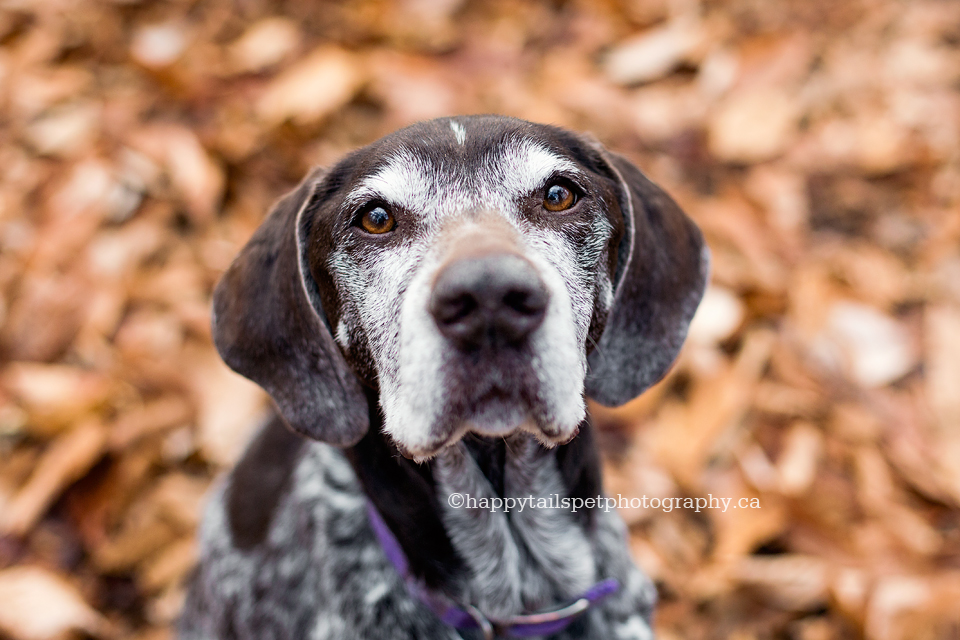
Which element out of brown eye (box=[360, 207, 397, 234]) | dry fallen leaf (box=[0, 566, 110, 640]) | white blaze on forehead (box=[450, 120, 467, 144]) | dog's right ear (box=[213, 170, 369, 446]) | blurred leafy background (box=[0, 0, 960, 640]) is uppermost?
white blaze on forehead (box=[450, 120, 467, 144])

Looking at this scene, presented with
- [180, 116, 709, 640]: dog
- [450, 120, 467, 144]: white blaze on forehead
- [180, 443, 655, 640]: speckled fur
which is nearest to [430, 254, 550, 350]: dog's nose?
[180, 116, 709, 640]: dog

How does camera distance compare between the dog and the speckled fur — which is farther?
the speckled fur

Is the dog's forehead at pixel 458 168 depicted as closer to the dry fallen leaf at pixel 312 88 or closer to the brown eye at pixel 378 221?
the brown eye at pixel 378 221

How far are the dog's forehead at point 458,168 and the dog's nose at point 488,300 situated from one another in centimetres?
48

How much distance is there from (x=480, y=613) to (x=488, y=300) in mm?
1226

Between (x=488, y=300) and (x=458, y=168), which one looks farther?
(x=458, y=168)

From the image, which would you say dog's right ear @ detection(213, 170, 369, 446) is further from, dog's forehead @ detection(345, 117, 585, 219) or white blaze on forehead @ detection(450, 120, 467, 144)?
white blaze on forehead @ detection(450, 120, 467, 144)

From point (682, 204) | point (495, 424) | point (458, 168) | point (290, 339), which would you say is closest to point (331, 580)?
point (290, 339)

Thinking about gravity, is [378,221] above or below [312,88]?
above

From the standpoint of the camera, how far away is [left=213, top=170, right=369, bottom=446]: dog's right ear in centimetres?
252

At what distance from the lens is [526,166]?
7.79 feet

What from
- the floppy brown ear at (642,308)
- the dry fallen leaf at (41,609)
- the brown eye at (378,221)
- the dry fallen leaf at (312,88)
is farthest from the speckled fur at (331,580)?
the dry fallen leaf at (312,88)

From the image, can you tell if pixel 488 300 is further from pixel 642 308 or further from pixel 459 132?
pixel 642 308

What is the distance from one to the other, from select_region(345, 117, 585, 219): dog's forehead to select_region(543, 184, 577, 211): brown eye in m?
0.04
